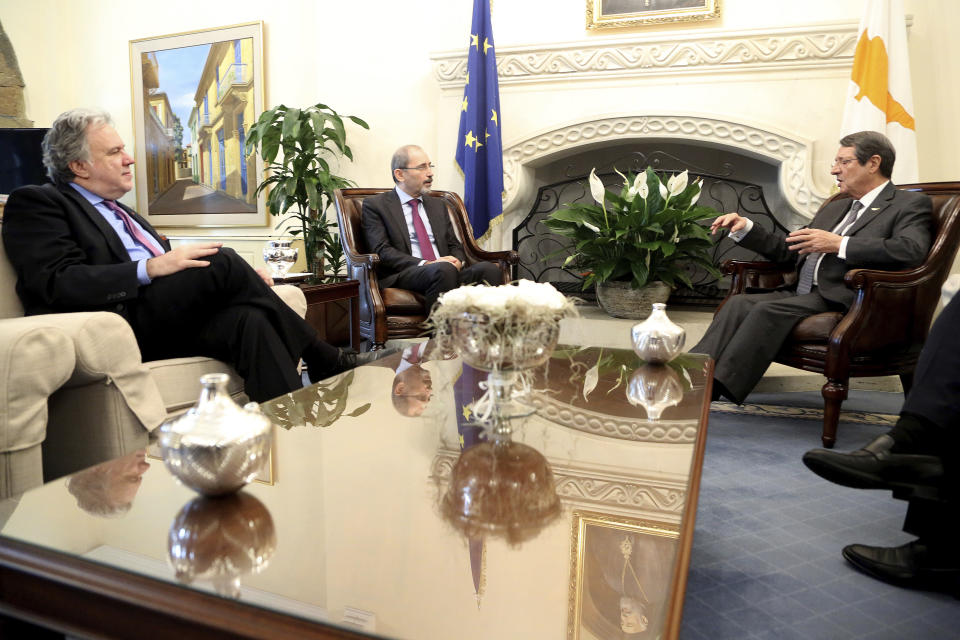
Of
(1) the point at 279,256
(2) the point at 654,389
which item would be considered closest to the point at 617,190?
(1) the point at 279,256

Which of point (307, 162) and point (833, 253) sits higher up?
point (307, 162)

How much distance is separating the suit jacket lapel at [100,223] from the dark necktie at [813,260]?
2.49 metres

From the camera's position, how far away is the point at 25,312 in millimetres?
1918

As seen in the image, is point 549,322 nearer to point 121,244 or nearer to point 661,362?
point 661,362

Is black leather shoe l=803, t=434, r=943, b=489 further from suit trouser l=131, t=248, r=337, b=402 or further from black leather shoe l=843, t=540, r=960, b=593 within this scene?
suit trouser l=131, t=248, r=337, b=402

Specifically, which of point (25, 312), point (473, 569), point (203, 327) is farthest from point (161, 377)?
point (473, 569)

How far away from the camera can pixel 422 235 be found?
3709 millimetres

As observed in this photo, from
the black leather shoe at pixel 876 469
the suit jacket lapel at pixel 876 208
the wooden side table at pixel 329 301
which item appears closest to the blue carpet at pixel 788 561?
the black leather shoe at pixel 876 469

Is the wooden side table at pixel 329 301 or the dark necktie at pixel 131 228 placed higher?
the dark necktie at pixel 131 228

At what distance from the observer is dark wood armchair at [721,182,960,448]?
246cm

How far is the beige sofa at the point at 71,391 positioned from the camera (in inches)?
57.7

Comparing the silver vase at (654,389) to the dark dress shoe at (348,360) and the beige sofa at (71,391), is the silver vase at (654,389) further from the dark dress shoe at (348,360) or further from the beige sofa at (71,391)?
→ the beige sofa at (71,391)

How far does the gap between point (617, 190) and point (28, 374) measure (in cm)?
369

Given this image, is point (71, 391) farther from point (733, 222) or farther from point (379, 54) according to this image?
point (379, 54)
